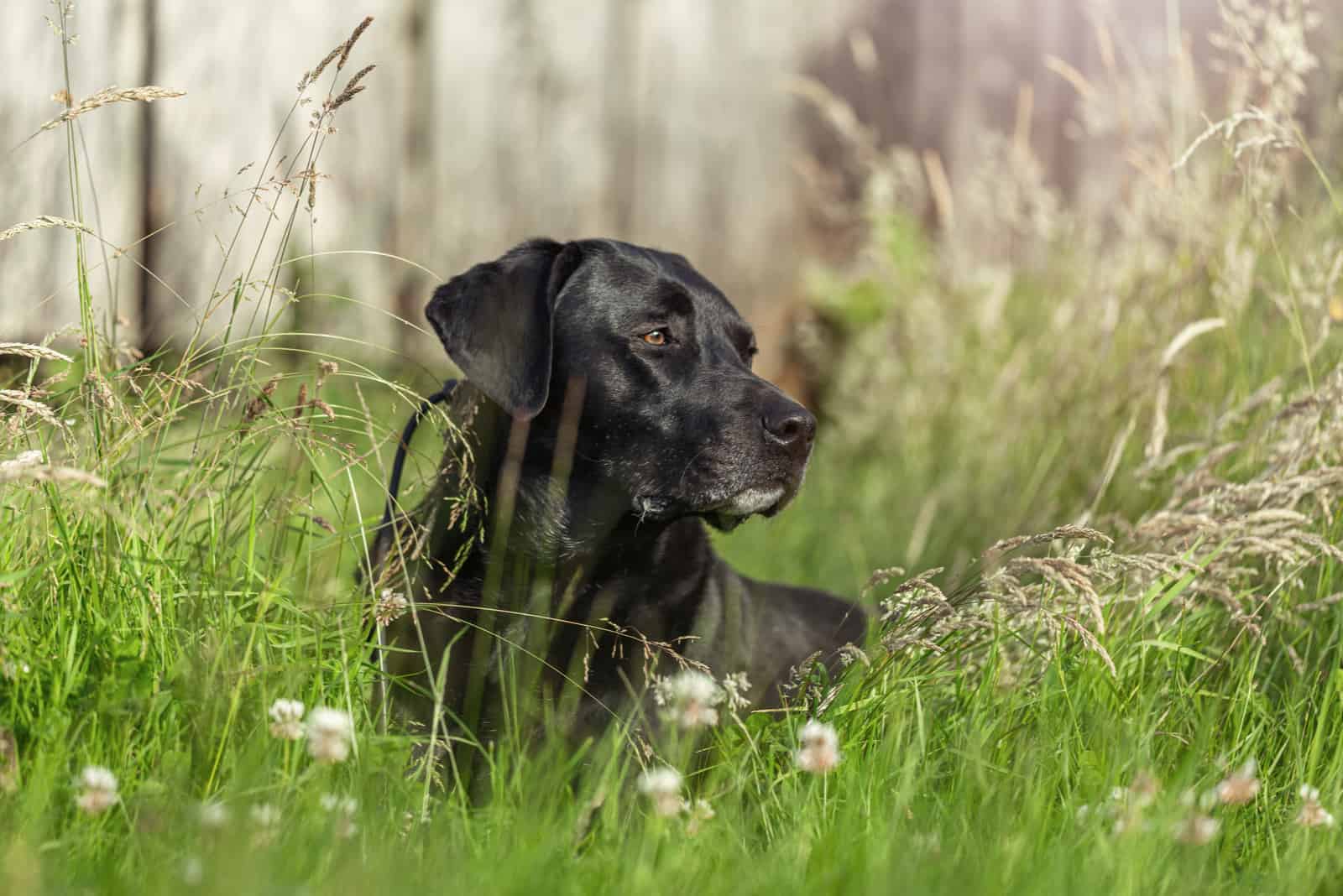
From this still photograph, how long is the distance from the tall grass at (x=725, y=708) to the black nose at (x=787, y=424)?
0.51m

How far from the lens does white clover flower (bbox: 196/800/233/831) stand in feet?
4.60

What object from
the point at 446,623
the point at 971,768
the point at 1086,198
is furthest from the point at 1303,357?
the point at 1086,198

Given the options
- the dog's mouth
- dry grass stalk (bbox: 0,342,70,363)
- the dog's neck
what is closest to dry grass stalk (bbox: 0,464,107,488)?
dry grass stalk (bbox: 0,342,70,363)

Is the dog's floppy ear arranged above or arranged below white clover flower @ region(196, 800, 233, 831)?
above

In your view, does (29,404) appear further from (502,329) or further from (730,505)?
(730,505)

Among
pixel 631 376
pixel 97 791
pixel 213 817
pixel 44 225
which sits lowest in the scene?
pixel 97 791

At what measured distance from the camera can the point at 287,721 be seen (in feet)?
5.84

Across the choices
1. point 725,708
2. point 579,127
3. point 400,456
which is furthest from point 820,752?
point 579,127

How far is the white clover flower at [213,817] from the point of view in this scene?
1404 millimetres

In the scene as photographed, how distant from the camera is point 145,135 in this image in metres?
4.94

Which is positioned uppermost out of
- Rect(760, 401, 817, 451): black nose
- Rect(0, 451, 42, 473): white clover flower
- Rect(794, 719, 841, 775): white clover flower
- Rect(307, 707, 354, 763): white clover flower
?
Rect(0, 451, 42, 473): white clover flower

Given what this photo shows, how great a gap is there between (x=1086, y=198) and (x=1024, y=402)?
2.25 metres

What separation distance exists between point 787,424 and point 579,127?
3.79m

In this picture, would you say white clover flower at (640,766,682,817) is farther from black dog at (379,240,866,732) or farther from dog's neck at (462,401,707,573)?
dog's neck at (462,401,707,573)
